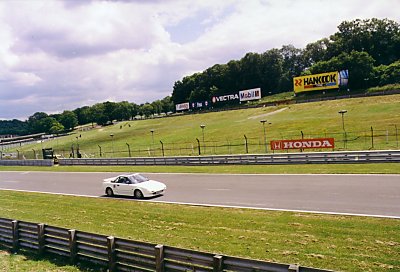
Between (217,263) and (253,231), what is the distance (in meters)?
5.64

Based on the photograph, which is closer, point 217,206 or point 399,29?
point 217,206

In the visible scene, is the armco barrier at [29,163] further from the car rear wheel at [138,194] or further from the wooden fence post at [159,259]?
the wooden fence post at [159,259]

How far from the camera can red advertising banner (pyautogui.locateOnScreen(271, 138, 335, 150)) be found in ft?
122

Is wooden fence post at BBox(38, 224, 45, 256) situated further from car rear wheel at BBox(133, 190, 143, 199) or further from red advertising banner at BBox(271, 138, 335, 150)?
red advertising banner at BBox(271, 138, 335, 150)

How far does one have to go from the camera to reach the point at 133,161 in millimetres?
46344

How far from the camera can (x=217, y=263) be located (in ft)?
27.6

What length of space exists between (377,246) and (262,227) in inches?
161

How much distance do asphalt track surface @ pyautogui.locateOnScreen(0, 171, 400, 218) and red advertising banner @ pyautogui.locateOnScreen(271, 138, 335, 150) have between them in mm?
11947

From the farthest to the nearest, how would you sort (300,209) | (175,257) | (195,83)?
(195,83), (300,209), (175,257)

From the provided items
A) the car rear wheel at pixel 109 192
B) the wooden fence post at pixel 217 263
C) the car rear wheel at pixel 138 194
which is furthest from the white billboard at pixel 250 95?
the wooden fence post at pixel 217 263

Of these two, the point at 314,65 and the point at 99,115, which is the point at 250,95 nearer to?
the point at 314,65

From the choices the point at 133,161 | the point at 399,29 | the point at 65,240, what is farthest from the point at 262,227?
the point at 399,29

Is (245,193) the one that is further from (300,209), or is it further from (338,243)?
(338,243)

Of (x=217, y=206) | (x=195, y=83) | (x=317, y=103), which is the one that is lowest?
(x=217, y=206)
